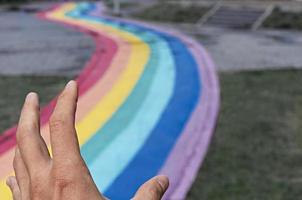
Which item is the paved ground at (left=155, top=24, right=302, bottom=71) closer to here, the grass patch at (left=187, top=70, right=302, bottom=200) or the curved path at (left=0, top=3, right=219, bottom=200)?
the curved path at (left=0, top=3, right=219, bottom=200)

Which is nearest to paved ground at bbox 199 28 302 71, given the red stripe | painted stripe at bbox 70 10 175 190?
the red stripe

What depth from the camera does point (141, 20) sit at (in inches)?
793

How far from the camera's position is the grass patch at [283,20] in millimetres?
17250

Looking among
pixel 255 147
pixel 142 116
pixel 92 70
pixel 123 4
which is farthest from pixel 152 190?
pixel 123 4

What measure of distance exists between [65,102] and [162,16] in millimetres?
19820

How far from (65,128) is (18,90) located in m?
8.41

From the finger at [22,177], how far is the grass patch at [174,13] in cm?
1868

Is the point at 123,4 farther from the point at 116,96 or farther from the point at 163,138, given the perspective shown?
the point at 163,138

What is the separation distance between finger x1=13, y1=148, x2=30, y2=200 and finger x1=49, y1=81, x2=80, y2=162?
0.15m

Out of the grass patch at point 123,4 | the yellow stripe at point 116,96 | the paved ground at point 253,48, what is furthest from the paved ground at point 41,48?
the grass patch at point 123,4

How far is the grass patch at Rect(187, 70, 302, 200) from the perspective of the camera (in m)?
5.10

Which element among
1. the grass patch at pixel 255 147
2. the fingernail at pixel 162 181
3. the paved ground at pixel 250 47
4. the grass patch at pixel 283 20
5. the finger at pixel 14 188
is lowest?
the grass patch at pixel 283 20

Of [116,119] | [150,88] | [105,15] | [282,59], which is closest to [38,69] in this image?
[150,88]

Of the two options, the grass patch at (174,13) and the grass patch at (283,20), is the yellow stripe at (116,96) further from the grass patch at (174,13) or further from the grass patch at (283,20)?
the grass patch at (283,20)
